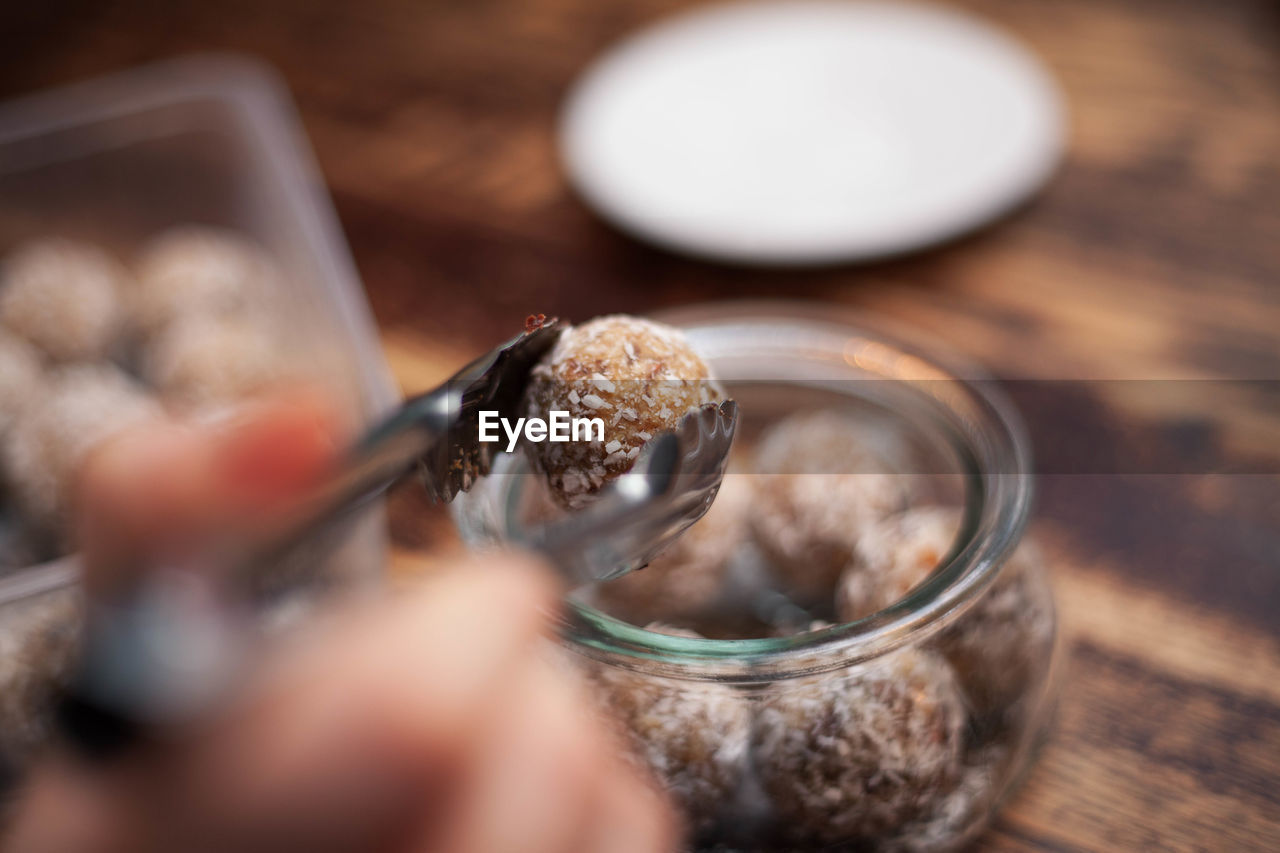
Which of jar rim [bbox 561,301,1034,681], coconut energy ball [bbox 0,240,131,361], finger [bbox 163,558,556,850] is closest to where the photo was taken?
finger [bbox 163,558,556,850]

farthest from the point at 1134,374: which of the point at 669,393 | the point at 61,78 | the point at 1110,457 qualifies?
the point at 61,78

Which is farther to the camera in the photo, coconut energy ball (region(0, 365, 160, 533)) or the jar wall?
coconut energy ball (region(0, 365, 160, 533))

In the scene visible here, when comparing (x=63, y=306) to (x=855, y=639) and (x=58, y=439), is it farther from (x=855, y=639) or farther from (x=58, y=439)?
(x=855, y=639)

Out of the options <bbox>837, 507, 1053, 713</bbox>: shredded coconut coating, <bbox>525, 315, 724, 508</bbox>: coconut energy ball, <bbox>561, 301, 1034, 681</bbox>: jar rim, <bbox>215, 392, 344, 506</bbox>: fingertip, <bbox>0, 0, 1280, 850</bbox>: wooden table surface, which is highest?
<bbox>215, 392, 344, 506</bbox>: fingertip

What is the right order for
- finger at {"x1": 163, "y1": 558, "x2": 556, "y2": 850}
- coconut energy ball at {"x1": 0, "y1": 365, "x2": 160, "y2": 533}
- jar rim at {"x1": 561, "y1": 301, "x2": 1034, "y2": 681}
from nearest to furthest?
1. finger at {"x1": 163, "y1": 558, "x2": 556, "y2": 850}
2. jar rim at {"x1": 561, "y1": 301, "x2": 1034, "y2": 681}
3. coconut energy ball at {"x1": 0, "y1": 365, "x2": 160, "y2": 533}

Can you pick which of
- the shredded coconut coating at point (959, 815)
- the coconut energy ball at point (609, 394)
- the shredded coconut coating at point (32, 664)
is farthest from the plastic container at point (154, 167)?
the shredded coconut coating at point (959, 815)

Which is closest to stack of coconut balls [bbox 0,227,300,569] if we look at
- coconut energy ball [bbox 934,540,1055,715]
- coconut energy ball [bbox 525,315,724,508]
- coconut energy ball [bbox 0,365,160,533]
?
coconut energy ball [bbox 0,365,160,533]

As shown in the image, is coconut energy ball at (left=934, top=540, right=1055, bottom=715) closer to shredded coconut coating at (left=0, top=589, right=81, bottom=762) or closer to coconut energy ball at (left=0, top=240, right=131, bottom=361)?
shredded coconut coating at (left=0, top=589, right=81, bottom=762)
